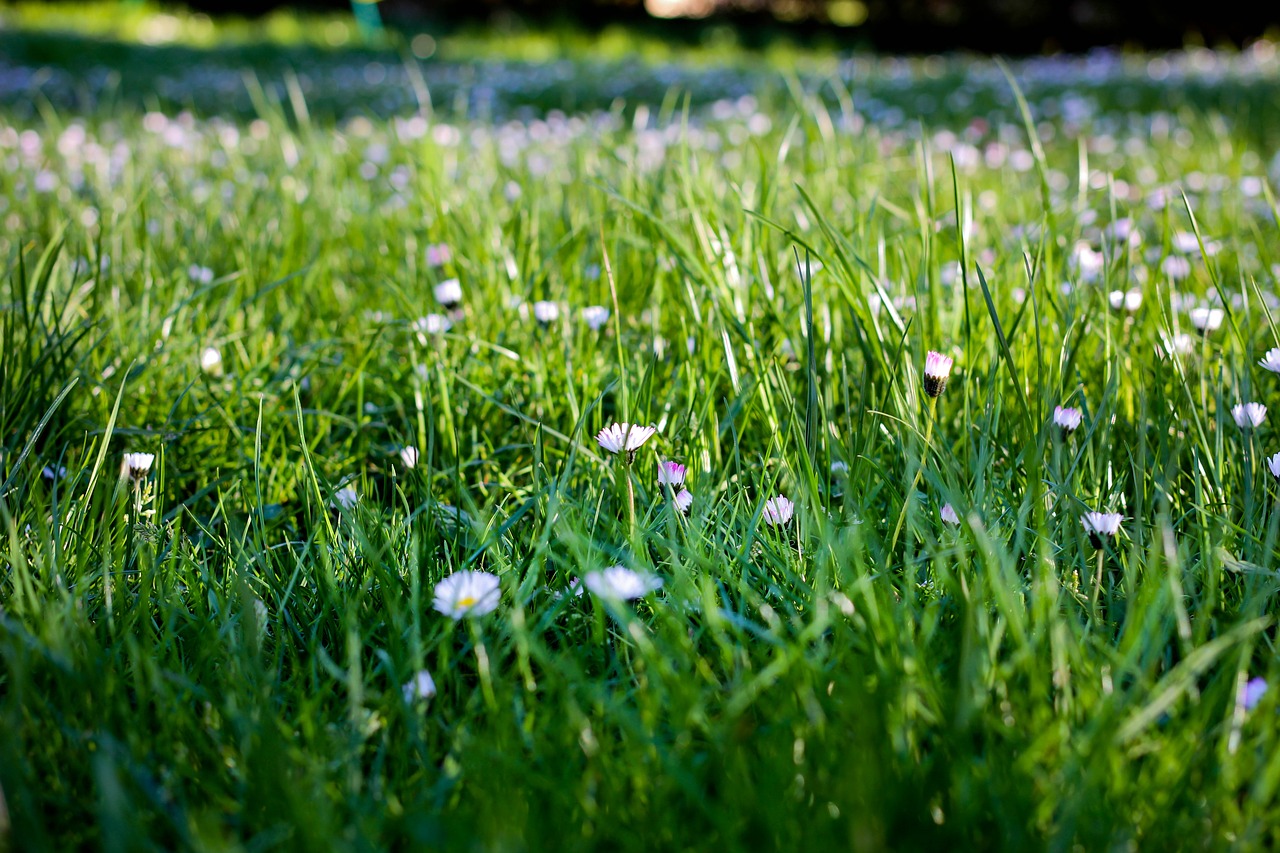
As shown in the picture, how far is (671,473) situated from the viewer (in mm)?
1352

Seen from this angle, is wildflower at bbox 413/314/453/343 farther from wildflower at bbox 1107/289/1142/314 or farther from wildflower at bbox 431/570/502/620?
wildflower at bbox 1107/289/1142/314

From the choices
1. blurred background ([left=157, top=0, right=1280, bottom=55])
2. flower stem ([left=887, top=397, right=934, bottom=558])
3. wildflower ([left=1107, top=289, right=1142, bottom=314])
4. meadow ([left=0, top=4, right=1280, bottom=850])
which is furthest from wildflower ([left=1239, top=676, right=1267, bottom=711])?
blurred background ([left=157, top=0, right=1280, bottom=55])

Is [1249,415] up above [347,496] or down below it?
above

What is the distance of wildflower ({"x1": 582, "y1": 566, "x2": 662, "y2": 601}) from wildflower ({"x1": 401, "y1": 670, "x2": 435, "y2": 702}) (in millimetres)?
195

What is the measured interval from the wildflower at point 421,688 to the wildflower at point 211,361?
1.03m

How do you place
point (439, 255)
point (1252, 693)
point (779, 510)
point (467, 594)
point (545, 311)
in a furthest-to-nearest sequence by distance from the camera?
1. point (439, 255)
2. point (545, 311)
3. point (779, 510)
4. point (467, 594)
5. point (1252, 693)

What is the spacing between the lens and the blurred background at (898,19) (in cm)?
1396

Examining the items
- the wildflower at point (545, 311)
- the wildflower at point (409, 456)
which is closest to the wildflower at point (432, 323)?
the wildflower at point (545, 311)

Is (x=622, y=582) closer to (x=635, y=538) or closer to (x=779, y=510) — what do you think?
(x=635, y=538)

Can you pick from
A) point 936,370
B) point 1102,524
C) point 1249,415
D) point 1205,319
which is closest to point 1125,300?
point 1205,319

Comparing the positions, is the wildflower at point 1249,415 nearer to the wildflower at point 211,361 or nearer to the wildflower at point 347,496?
the wildflower at point 347,496

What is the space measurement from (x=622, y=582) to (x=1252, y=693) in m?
0.65

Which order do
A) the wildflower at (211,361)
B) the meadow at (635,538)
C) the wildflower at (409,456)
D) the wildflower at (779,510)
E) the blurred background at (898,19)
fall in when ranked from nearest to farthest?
the meadow at (635,538), the wildflower at (779,510), the wildflower at (409,456), the wildflower at (211,361), the blurred background at (898,19)

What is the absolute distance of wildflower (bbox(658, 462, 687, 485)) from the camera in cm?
134
